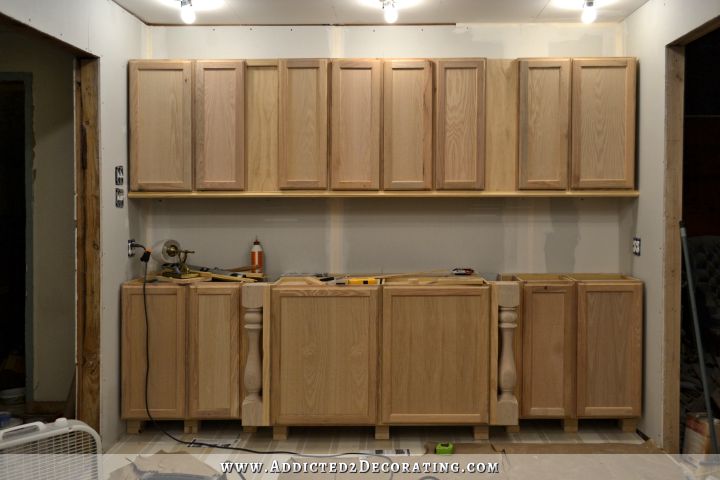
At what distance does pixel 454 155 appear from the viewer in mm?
3604

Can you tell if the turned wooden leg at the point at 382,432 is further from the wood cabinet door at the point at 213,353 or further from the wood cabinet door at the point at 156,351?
the wood cabinet door at the point at 156,351

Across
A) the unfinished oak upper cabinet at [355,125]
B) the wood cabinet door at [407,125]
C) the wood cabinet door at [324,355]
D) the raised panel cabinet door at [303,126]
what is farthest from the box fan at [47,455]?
the wood cabinet door at [407,125]

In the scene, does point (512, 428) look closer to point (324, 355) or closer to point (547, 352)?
point (547, 352)

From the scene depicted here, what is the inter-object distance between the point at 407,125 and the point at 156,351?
2.02m

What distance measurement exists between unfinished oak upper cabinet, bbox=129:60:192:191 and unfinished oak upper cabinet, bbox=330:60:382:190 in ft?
2.95

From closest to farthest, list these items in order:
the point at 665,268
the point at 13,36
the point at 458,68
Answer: the point at 665,268, the point at 458,68, the point at 13,36

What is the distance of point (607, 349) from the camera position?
3.53 meters

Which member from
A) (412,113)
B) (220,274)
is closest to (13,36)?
(220,274)

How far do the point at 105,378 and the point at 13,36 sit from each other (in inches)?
92.5

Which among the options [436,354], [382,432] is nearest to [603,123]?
[436,354]

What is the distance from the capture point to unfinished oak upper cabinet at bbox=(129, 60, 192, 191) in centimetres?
360

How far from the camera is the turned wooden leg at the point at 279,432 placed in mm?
3494

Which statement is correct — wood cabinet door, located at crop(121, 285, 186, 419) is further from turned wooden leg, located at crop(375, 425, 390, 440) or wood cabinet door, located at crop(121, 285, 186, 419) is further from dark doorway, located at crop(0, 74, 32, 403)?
dark doorway, located at crop(0, 74, 32, 403)

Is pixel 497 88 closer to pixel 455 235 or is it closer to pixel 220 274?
pixel 455 235
